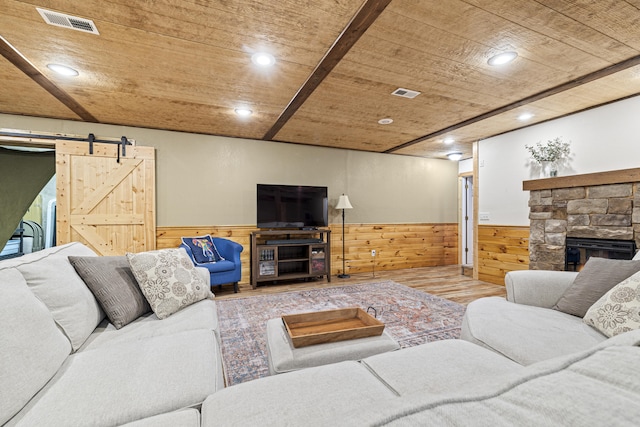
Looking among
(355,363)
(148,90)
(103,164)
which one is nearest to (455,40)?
(355,363)

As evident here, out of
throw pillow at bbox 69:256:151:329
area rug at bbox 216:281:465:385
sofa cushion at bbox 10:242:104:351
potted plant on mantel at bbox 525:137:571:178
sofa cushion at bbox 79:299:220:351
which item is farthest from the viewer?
potted plant on mantel at bbox 525:137:571:178

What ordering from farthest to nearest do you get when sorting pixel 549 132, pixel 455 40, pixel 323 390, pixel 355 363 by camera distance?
pixel 549 132 < pixel 455 40 < pixel 355 363 < pixel 323 390

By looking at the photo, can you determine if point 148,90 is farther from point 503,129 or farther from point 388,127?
point 503,129

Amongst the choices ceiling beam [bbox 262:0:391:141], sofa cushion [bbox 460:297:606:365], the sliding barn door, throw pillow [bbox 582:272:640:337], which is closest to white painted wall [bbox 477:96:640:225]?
throw pillow [bbox 582:272:640:337]

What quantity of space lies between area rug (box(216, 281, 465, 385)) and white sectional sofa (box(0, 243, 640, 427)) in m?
0.67

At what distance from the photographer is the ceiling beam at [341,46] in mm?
1773

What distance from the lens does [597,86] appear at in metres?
2.85

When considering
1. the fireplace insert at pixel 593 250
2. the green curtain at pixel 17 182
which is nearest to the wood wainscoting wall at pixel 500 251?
the fireplace insert at pixel 593 250

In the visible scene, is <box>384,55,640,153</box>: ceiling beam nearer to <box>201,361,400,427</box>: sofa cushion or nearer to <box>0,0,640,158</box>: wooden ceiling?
<box>0,0,640,158</box>: wooden ceiling

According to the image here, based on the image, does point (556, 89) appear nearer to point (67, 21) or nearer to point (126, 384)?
point (126, 384)

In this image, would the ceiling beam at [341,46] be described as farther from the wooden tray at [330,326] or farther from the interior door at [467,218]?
the interior door at [467,218]

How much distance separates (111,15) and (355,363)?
2478 millimetres

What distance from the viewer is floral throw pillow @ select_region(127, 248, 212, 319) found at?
1802 millimetres

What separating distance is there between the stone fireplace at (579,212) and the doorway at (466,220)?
255 cm
